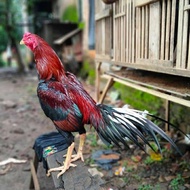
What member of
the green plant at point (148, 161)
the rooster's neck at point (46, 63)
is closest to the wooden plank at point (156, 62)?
the rooster's neck at point (46, 63)

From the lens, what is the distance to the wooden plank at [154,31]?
2.91 meters

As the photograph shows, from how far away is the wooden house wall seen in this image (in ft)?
8.32

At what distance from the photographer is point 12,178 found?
3949 mm

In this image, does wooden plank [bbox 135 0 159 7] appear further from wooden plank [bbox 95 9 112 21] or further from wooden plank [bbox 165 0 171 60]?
wooden plank [bbox 95 9 112 21]

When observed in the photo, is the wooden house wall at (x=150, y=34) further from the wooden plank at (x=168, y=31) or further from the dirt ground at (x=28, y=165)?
the dirt ground at (x=28, y=165)

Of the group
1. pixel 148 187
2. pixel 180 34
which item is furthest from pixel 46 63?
pixel 148 187

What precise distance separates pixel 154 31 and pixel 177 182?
6.47 ft

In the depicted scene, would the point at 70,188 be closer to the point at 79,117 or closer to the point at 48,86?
the point at 79,117

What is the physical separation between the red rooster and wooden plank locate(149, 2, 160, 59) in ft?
2.82

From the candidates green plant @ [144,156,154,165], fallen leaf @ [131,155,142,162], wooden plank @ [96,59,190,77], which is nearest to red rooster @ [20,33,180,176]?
wooden plank @ [96,59,190,77]

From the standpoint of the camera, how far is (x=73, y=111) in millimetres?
2564

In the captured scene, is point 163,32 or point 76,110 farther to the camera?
point 163,32

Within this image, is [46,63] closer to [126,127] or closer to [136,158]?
[126,127]

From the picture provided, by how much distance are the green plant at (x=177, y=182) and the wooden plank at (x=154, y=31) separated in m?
1.67
